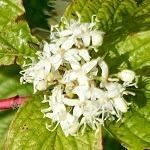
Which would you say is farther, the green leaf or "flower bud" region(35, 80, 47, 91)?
the green leaf

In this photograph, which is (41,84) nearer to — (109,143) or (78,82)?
(78,82)

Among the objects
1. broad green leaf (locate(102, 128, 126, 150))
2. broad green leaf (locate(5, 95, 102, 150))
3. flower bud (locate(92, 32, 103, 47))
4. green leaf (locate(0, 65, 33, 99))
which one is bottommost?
broad green leaf (locate(102, 128, 126, 150))

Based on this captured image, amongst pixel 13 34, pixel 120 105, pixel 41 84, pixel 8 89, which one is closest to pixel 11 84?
pixel 8 89

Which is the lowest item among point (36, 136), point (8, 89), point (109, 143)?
point (109, 143)

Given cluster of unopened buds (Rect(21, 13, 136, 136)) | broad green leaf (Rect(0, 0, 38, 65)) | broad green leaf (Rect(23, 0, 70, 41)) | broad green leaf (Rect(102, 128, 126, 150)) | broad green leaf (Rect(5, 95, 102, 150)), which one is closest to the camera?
cluster of unopened buds (Rect(21, 13, 136, 136))

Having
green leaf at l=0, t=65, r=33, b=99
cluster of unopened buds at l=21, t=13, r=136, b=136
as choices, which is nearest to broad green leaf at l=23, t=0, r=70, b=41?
green leaf at l=0, t=65, r=33, b=99

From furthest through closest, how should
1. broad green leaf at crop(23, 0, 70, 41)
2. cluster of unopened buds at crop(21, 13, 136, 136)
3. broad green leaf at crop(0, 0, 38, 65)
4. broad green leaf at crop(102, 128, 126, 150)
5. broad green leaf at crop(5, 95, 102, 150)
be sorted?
broad green leaf at crop(23, 0, 70, 41) → broad green leaf at crop(102, 128, 126, 150) → broad green leaf at crop(0, 0, 38, 65) → broad green leaf at crop(5, 95, 102, 150) → cluster of unopened buds at crop(21, 13, 136, 136)

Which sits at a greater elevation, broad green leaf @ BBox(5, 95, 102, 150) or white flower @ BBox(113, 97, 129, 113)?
white flower @ BBox(113, 97, 129, 113)

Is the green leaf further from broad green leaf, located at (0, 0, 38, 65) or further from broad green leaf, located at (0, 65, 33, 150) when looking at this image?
broad green leaf, located at (0, 0, 38, 65)
